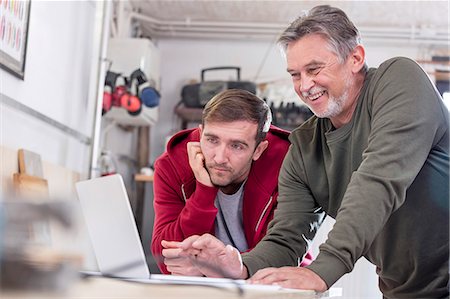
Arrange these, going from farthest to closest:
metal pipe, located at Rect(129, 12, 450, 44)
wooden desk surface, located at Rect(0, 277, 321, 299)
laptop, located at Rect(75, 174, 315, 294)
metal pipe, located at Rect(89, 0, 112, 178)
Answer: metal pipe, located at Rect(129, 12, 450, 44) < metal pipe, located at Rect(89, 0, 112, 178) < laptop, located at Rect(75, 174, 315, 294) < wooden desk surface, located at Rect(0, 277, 321, 299)

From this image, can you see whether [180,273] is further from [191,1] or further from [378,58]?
[378,58]

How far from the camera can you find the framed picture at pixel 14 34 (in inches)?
100

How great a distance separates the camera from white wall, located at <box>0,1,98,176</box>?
282 centimetres

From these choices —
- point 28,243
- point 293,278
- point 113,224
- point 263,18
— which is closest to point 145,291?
point 28,243

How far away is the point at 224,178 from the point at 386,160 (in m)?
0.74

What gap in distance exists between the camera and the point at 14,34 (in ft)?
8.77

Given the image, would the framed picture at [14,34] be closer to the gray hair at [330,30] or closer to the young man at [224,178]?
the young man at [224,178]

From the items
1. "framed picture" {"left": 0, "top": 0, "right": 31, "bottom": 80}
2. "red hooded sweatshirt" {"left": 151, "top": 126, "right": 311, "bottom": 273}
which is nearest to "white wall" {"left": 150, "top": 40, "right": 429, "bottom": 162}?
"framed picture" {"left": 0, "top": 0, "right": 31, "bottom": 80}

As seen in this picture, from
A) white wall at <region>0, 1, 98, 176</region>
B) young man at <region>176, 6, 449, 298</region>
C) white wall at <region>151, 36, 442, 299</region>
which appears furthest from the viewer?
white wall at <region>151, 36, 442, 299</region>

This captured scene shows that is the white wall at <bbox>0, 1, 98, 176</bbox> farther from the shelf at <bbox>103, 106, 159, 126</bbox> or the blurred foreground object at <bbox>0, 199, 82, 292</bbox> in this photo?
the blurred foreground object at <bbox>0, 199, 82, 292</bbox>

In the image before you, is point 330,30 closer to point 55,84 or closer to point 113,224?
point 113,224

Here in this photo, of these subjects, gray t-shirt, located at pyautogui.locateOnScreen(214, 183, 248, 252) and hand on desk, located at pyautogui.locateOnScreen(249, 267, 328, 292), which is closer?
hand on desk, located at pyautogui.locateOnScreen(249, 267, 328, 292)

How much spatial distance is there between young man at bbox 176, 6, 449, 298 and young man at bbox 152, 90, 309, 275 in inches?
11.7

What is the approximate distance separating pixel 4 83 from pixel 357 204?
1.90 m
